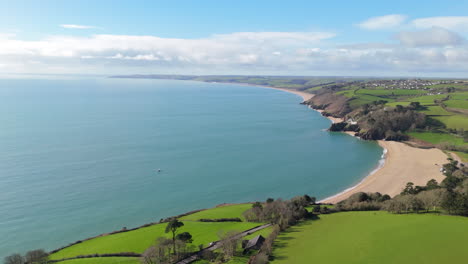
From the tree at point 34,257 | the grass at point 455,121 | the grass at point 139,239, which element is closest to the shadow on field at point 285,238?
the grass at point 139,239

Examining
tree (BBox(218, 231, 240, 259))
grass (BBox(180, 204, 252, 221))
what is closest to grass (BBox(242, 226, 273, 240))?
tree (BBox(218, 231, 240, 259))

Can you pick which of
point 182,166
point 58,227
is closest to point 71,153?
point 182,166

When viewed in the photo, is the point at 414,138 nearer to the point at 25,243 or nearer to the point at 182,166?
the point at 182,166

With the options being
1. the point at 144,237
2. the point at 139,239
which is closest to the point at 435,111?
the point at 144,237

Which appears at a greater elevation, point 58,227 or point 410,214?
point 410,214

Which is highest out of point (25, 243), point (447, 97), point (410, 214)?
point (447, 97)

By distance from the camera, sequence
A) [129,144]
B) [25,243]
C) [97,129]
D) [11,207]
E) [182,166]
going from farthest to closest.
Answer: [97,129] → [129,144] → [182,166] → [11,207] → [25,243]
